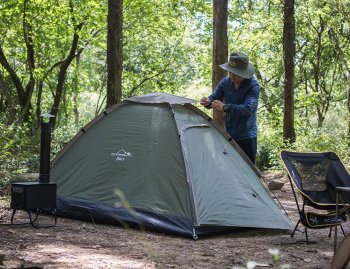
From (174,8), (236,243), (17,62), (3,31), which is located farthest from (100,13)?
(236,243)

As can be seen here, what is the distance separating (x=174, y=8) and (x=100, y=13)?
442cm

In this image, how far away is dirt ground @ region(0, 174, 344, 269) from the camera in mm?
4543

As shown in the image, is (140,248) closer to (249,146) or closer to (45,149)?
(45,149)

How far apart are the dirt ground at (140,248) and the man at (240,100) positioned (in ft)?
3.98

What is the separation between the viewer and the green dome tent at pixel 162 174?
6.02 meters

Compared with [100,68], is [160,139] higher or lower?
lower

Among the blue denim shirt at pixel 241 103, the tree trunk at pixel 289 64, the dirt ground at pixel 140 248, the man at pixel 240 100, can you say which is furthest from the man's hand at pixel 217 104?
the tree trunk at pixel 289 64

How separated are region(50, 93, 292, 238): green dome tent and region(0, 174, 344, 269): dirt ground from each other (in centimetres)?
19

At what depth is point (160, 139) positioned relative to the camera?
6.53 metres

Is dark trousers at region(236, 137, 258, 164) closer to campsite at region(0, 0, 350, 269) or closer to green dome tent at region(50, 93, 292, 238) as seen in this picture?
campsite at region(0, 0, 350, 269)

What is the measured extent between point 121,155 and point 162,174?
63 centimetres

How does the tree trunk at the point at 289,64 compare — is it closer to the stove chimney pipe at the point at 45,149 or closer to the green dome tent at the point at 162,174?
the green dome tent at the point at 162,174

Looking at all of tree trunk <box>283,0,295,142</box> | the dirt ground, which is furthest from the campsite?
tree trunk <box>283,0,295,142</box>

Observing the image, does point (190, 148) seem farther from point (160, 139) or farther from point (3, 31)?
point (3, 31)
